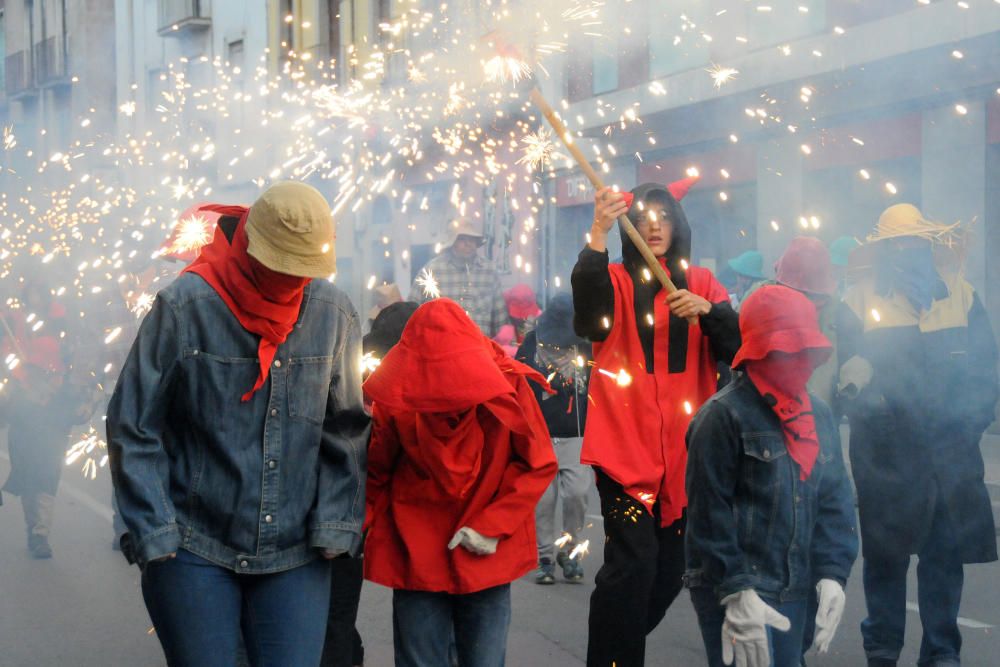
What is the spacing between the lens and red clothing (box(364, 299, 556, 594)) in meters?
3.87

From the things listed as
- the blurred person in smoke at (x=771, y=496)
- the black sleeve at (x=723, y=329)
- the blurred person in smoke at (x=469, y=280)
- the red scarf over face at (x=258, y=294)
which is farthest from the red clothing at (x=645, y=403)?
the blurred person in smoke at (x=469, y=280)

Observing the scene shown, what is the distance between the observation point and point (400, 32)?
18.5 m

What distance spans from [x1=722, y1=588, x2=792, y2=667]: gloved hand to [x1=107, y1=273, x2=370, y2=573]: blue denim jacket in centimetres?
104

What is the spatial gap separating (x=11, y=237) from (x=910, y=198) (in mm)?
10402

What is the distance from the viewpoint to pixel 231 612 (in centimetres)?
326

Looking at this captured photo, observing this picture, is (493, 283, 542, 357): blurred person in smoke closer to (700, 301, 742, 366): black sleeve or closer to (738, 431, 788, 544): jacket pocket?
(700, 301, 742, 366): black sleeve

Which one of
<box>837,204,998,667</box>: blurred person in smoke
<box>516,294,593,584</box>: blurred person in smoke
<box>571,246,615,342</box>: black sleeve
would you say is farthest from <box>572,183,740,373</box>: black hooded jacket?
<box>516,294,593,584</box>: blurred person in smoke

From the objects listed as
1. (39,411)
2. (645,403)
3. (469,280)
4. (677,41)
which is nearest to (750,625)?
(645,403)

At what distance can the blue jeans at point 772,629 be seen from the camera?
11.8ft

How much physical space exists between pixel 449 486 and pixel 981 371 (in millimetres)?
2460

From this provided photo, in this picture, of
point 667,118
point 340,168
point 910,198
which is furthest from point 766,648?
point 340,168

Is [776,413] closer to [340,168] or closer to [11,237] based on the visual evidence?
[11,237]

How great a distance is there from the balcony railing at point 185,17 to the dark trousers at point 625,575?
93.4 ft

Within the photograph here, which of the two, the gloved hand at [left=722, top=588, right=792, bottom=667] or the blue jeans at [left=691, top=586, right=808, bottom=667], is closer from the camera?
the gloved hand at [left=722, top=588, right=792, bottom=667]
